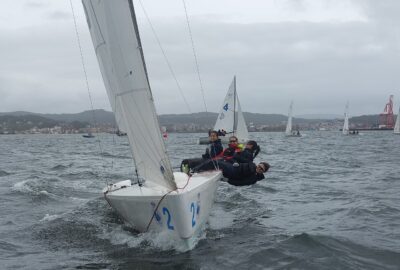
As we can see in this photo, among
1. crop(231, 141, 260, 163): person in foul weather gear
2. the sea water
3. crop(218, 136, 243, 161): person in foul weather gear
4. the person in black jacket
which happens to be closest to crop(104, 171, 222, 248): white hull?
the sea water

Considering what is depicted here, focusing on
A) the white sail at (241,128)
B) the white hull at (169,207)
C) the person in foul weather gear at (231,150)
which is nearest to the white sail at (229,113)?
the white sail at (241,128)

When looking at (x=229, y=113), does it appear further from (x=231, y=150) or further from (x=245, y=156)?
(x=245, y=156)

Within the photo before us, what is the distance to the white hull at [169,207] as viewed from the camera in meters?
5.92

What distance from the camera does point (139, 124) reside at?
20.3 feet

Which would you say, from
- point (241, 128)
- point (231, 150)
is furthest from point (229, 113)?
point (231, 150)

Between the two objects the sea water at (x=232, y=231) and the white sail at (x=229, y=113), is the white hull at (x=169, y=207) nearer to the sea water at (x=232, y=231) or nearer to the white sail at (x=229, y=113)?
the sea water at (x=232, y=231)

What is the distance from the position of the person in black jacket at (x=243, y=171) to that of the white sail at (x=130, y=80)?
205 centimetres

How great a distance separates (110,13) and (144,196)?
2435mm

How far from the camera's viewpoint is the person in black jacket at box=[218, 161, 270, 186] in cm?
790

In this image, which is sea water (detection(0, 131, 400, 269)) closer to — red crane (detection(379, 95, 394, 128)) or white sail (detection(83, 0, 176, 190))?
white sail (detection(83, 0, 176, 190))

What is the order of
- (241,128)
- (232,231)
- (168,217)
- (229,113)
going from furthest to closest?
(241,128)
(229,113)
(232,231)
(168,217)

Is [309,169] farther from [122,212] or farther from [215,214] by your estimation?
[122,212]

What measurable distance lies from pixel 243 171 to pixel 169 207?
2.33 metres

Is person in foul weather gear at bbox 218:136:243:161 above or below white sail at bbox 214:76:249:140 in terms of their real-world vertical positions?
below
